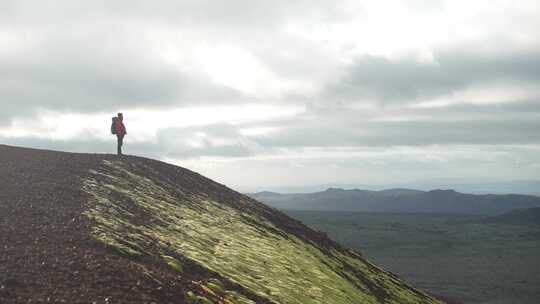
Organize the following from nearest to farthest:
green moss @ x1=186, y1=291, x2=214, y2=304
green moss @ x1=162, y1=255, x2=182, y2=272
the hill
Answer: the hill, green moss @ x1=186, y1=291, x2=214, y2=304, green moss @ x1=162, y1=255, x2=182, y2=272

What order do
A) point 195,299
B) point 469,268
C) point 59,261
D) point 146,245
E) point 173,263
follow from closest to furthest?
point 195,299 < point 59,261 < point 173,263 < point 146,245 < point 469,268

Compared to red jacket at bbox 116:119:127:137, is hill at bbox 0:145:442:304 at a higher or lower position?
lower

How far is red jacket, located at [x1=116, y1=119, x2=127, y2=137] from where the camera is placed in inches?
1938

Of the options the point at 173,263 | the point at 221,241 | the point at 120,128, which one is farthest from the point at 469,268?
the point at 173,263

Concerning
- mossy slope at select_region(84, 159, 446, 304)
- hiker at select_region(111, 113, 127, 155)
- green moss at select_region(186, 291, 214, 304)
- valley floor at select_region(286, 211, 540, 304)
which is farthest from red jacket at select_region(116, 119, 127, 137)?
valley floor at select_region(286, 211, 540, 304)

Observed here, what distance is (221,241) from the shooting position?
113 feet

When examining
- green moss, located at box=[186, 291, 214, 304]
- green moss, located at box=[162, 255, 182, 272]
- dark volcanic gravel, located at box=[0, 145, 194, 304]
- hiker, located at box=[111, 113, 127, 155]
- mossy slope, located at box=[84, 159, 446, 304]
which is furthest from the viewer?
hiker, located at box=[111, 113, 127, 155]

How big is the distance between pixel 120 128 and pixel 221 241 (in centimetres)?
2074

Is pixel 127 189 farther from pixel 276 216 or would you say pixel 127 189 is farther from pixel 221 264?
pixel 276 216

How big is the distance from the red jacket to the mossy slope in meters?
2.90

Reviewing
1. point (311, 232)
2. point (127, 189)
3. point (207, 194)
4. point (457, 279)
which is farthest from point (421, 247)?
point (127, 189)

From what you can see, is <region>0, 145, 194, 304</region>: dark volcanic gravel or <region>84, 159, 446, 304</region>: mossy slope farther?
<region>84, 159, 446, 304</region>: mossy slope

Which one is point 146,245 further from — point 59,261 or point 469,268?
point 469,268

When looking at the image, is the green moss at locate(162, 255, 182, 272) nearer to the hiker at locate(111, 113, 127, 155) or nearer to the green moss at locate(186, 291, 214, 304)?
the green moss at locate(186, 291, 214, 304)
